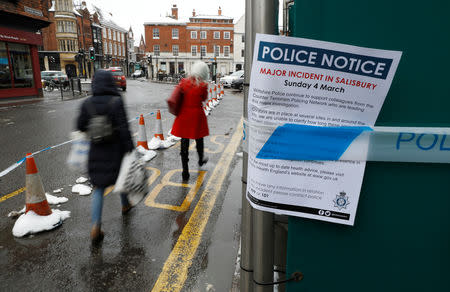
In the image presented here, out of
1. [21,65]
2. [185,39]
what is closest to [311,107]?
[21,65]

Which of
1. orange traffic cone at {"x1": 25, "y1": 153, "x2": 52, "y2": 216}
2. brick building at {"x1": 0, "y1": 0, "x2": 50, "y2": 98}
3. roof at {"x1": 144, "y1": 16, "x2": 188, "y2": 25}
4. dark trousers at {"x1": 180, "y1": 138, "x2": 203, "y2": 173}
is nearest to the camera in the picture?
orange traffic cone at {"x1": 25, "y1": 153, "x2": 52, "y2": 216}

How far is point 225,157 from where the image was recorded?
652 centimetres

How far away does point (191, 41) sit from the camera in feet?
206

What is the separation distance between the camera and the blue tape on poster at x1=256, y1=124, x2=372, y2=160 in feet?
4.42

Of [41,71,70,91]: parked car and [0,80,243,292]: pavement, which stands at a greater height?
[41,71,70,91]: parked car

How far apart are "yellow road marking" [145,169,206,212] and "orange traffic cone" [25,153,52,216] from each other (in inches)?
49.4

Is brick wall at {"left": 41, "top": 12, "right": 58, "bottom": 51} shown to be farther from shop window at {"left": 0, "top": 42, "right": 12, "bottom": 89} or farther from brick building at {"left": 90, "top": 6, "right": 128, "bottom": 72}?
shop window at {"left": 0, "top": 42, "right": 12, "bottom": 89}

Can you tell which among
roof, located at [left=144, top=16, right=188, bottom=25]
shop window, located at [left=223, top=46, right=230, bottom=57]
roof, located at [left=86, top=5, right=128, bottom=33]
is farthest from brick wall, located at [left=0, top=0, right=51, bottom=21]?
roof, located at [left=86, top=5, right=128, bottom=33]

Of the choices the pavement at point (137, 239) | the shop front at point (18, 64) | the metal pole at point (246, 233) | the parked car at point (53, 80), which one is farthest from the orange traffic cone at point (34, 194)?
the parked car at point (53, 80)

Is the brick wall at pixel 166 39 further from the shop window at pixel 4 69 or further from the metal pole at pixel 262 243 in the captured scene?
the metal pole at pixel 262 243

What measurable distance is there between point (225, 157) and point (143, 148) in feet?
5.91

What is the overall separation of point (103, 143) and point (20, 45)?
19436 mm

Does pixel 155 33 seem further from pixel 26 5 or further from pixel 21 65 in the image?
pixel 21 65

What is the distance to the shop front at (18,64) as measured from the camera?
665 inches
